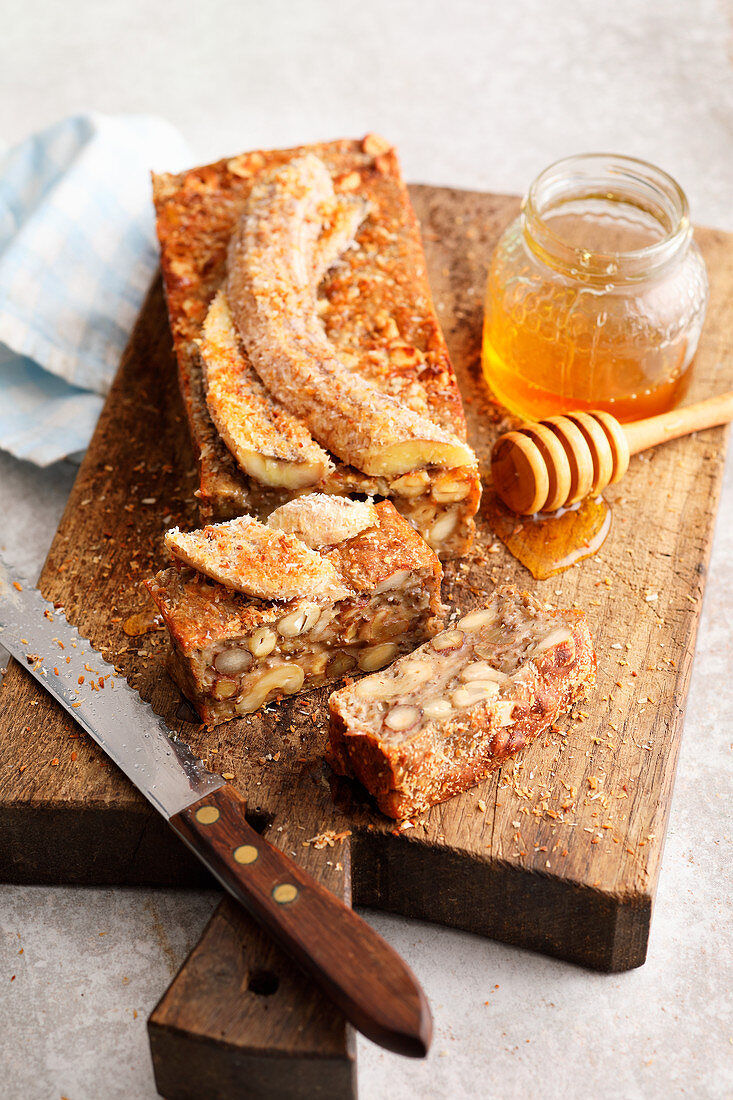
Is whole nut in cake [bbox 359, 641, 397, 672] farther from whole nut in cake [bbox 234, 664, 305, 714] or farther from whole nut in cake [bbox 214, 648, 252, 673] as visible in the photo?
whole nut in cake [bbox 214, 648, 252, 673]

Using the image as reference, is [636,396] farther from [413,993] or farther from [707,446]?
[413,993]

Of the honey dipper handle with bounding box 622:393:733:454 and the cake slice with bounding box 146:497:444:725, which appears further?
the honey dipper handle with bounding box 622:393:733:454

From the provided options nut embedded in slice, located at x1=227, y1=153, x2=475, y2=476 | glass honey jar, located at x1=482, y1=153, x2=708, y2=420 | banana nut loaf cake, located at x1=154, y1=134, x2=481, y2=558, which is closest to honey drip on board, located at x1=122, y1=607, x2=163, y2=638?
banana nut loaf cake, located at x1=154, y1=134, x2=481, y2=558

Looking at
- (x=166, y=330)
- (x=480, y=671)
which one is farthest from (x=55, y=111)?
(x=480, y=671)

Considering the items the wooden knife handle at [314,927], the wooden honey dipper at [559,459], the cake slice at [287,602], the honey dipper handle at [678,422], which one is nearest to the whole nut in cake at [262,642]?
the cake slice at [287,602]

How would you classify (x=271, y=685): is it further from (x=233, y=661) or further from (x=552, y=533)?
(x=552, y=533)

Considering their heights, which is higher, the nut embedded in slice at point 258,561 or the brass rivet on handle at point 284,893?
the nut embedded in slice at point 258,561

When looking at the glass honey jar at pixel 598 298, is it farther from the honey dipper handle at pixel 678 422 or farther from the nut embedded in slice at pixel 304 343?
the nut embedded in slice at pixel 304 343
